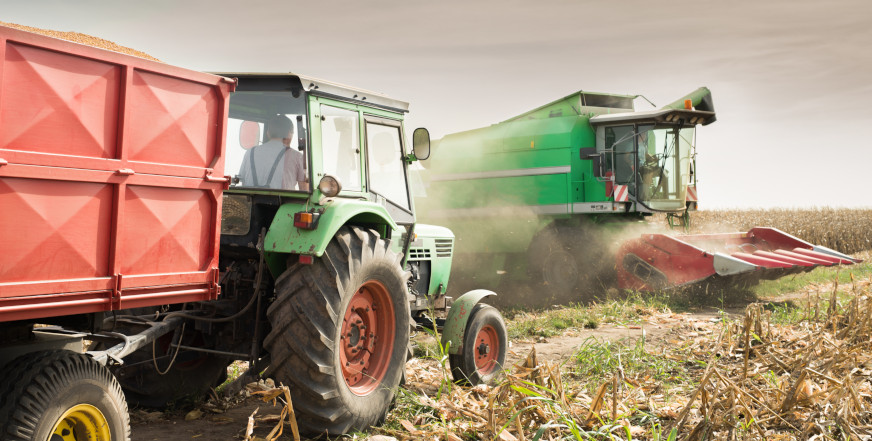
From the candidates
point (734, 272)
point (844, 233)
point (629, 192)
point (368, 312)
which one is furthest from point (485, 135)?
point (844, 233)

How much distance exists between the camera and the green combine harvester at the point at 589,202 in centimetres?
1238

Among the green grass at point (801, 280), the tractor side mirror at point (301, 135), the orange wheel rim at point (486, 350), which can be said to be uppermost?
the tractor side mirror at point (301, 135)

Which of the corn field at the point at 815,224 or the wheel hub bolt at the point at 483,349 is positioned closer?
the wheel hub bolt at the point at 483,349

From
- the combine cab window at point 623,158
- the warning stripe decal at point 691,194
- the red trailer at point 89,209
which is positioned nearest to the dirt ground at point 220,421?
the red trailer at point 89,209

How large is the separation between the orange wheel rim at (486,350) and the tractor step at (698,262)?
551cm

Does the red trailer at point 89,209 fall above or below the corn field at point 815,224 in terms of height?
above

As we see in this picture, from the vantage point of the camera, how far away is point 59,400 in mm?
3160

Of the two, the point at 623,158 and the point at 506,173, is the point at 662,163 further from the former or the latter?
the point at 506,173

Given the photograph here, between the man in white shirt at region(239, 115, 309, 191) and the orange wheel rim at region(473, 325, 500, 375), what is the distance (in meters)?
2.23

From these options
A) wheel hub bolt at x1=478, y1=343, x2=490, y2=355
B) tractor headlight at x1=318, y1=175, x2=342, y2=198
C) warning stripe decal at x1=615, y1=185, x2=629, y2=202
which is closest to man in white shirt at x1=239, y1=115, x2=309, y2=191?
tractor headlight at x1=318, y1=175, x2=342, y2=198

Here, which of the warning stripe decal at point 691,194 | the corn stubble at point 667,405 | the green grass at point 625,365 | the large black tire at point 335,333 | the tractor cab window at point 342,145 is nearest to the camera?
the corn stubble at point 667,405

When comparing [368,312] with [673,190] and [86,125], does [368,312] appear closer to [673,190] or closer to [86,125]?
[86,125]

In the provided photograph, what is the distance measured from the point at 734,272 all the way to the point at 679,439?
714cm

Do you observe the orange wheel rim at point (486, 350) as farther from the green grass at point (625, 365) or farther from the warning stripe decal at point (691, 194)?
the warning stripe decal at point (691, 194)
